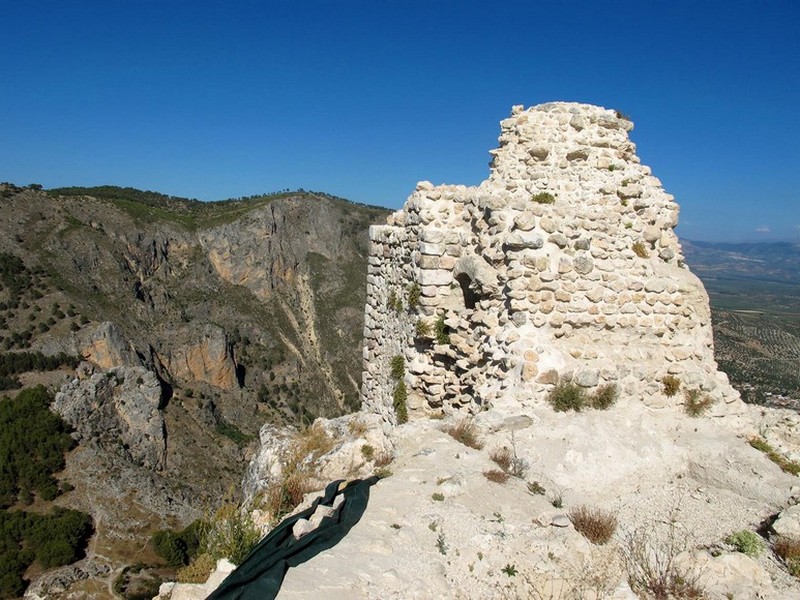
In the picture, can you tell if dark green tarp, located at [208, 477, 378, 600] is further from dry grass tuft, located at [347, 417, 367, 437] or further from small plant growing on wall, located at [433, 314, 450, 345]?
small plant growing on wall, located at [433, 314, 450, 345]

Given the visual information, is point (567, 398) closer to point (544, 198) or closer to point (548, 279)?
point (548, 279)

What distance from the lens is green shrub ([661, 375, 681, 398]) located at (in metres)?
7.25

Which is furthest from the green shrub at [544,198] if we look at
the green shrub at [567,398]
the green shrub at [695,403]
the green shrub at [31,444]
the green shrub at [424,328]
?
the green shrub at [31,444]

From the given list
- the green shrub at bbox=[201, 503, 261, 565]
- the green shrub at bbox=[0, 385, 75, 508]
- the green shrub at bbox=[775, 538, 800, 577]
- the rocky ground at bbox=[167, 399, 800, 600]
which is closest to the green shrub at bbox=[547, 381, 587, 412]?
the rocky ground at bbox=[167, 399, 800, 600]

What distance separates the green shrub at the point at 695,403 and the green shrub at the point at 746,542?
8.04 feet

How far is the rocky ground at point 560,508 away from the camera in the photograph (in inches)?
159

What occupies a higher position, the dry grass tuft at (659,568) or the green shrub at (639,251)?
the green shrub at (639,251)

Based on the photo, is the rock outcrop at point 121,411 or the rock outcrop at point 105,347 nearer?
the rock outcrop at point 121,411

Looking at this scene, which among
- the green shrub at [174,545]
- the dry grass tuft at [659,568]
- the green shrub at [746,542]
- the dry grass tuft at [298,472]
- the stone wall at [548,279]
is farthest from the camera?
the green shrub at [174,545]

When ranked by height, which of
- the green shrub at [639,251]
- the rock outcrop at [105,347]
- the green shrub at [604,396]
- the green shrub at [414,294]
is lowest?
the rock outcrop at [105,347]

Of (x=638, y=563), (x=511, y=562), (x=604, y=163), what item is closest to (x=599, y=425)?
(x=638, y=563)

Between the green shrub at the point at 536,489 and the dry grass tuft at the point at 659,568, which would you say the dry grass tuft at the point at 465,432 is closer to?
the green shrub at the point at 536,489

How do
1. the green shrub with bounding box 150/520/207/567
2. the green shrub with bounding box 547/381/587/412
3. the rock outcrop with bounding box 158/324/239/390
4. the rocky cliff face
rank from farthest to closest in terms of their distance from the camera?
the rock outcrop with bounding box 158/324/239/390, the rocky cliff face, the green shrub with bounding box 150/520/207/567, the green shrub with bounding box 547/381/587/412

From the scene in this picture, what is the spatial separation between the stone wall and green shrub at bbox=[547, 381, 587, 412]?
0.13 metres
